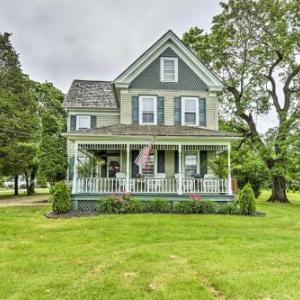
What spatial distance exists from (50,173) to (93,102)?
5.13 meters

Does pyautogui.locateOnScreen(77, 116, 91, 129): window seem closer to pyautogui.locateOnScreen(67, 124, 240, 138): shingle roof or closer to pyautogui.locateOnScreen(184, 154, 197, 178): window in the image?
pyautogui.locateOnScreen(67, 124, 240, 138): shingle roof

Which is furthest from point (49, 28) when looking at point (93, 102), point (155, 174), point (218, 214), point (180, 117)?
point (218, 214)

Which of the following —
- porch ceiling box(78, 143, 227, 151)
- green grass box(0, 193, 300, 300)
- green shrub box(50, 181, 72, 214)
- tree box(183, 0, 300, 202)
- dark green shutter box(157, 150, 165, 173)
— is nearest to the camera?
green grass box(0, 193, 300, 300)

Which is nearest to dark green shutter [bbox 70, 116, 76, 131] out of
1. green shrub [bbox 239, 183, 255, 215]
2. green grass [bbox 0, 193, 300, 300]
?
green grass [bbox 0, 193, 300, 300]

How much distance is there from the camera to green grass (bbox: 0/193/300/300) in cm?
543

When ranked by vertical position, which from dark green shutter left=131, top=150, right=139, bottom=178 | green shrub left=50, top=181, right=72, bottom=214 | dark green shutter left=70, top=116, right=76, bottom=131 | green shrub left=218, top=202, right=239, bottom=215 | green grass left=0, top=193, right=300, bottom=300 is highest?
dark green shutter left=70, top=116, right=76, bottom=131

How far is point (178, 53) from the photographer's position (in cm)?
1853

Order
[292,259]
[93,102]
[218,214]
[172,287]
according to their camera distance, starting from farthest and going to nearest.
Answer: [93,102], [218,214], [292,259], [172,287]

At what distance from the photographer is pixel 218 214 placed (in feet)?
46.3

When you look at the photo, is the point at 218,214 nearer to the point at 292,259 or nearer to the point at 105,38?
the point at 292,259

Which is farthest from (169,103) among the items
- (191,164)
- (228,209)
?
(228,209)

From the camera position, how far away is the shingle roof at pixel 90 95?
19848 millimetres

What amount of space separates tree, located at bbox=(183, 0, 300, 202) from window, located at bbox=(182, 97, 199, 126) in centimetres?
772

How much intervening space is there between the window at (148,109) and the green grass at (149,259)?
7141 mm
